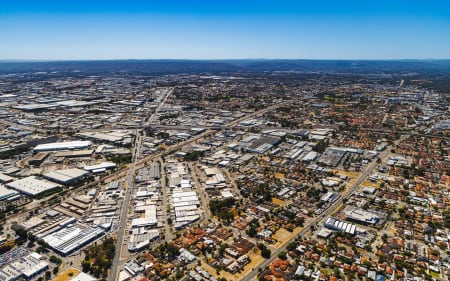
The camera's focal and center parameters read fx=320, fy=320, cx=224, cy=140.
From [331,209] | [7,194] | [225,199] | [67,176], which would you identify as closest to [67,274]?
[225,199]

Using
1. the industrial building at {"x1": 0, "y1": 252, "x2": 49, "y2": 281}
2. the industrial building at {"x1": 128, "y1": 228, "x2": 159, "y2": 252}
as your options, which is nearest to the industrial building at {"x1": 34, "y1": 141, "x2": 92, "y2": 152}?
the industrial building at {"x1": 0, "y1": 252, "x2": 49, "y2": 281}

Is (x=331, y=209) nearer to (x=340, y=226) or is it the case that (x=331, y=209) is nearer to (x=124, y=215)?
(x=340, y=226)

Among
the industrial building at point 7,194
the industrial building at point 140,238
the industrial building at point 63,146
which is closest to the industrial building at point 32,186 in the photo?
the industrial building at point 7,194

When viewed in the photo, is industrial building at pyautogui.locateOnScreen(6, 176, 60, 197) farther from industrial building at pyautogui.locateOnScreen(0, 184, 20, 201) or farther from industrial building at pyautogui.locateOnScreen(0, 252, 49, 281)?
industrial building at pyautogui.locateOnScreen(0, 252, 49, 281)

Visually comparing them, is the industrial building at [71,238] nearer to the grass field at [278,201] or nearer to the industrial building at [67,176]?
the industrial building at [67,176]

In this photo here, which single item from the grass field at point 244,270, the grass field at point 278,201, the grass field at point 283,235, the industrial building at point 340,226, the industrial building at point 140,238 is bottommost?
the grass field at point 278,201

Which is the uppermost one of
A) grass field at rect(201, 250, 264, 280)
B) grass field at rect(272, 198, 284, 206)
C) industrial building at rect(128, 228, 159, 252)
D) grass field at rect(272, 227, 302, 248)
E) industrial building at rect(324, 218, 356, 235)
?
industrial building at rect(128, 228, 159, 252)
